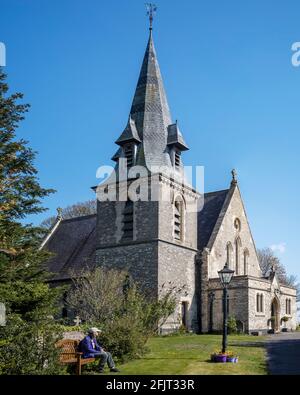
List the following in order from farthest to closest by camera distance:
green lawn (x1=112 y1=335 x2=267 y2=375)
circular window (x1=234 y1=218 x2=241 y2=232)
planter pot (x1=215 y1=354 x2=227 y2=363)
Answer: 1. circular window (x1=234 y1=218 x2=241 y2=232)
2. planter pot (x1=215 y1=354 x2=227 y2=363)
3. green lawn (x1=112 y1=335 x2=267 y2=375)

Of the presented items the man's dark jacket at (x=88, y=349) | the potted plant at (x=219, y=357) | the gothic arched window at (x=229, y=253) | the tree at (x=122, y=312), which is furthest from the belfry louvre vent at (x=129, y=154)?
the man's dark jacket at (x=88, y=349)

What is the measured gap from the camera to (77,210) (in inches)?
→ 2333

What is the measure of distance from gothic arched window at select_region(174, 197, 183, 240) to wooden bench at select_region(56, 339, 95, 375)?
58.4ft

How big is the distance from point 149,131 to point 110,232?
7244mm

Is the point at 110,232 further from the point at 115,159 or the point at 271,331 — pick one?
the point at 271,331

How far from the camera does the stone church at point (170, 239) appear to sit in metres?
31.4

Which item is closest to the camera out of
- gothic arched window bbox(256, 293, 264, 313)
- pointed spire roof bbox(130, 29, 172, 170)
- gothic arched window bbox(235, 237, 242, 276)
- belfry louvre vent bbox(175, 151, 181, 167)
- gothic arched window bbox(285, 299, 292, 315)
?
gothic arched window bbox(256, 293, 264, 313)

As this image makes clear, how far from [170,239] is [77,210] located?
29.0 meters

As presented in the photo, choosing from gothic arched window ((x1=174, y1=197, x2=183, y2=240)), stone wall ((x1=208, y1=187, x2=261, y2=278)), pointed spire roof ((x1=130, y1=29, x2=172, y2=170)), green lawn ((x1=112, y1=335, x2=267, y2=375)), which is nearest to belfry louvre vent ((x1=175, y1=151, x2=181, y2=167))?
pointed spire roof ((x1=130, y1=29, x2=172, y2=170))

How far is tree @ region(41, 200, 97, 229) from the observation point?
57812mm

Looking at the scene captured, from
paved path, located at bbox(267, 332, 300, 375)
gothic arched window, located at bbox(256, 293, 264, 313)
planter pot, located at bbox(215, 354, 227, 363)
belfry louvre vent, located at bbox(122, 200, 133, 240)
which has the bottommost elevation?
paved path, located at bbox(267, 332, 300, 375)

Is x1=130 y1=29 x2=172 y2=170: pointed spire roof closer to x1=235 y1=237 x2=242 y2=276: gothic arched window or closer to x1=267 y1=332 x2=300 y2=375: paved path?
x1=235 y1=237 x2=242 y2=276: gothic arched window
